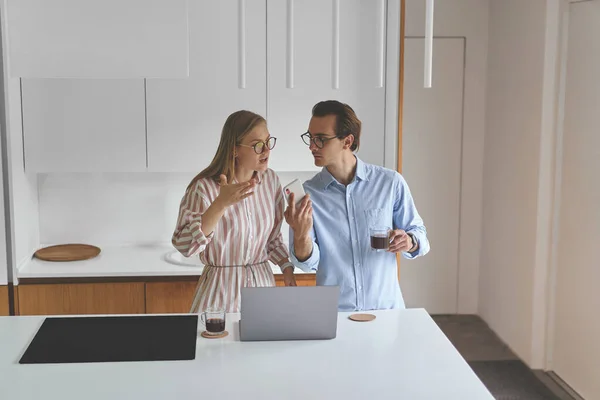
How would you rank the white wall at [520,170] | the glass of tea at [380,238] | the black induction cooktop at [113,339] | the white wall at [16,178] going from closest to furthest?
the black induction cooktop at [113,339] < the glass of tea at [380,238] < the white wall at [16,178] < the white wall at [520,170]

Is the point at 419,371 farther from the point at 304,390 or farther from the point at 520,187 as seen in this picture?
the point at 520,187

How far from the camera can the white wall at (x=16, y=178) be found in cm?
365

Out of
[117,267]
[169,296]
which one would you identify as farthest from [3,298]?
[169,296]

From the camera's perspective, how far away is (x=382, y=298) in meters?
2.84

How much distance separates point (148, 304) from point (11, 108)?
4.19 ft

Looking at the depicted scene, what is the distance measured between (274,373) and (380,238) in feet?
2.57

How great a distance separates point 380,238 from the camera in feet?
8.65

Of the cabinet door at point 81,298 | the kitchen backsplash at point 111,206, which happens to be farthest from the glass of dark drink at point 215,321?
the kitchen backsplash at point 111,206

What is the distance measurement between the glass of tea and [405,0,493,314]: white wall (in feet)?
9.15

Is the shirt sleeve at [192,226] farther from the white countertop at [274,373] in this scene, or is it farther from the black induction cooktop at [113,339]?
the white countertop at [274,373]

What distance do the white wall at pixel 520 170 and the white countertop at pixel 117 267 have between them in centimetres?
156

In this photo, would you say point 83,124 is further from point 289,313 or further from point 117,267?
point 289,313

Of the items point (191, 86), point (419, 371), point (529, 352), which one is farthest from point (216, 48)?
point (529, 352)

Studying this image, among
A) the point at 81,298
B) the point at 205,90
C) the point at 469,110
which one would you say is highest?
the point at 205,90
